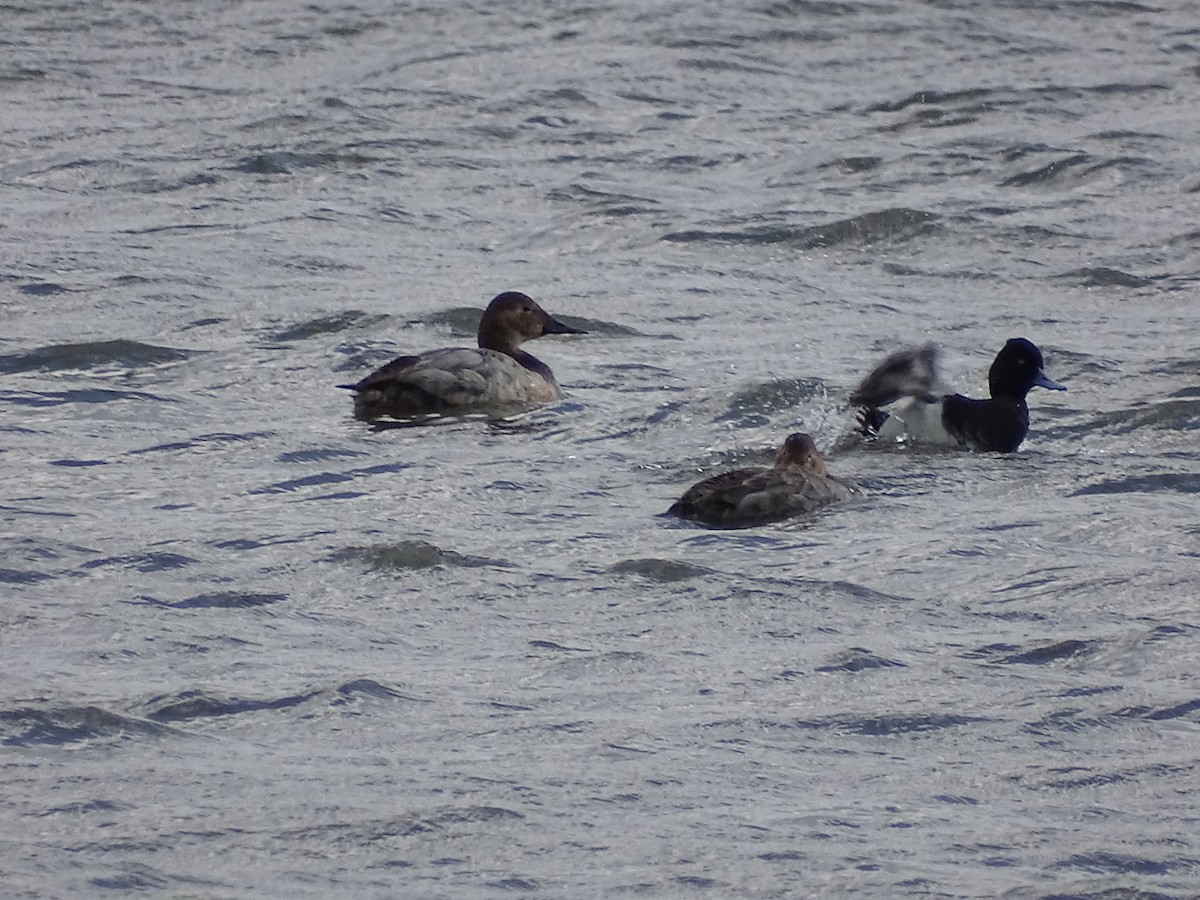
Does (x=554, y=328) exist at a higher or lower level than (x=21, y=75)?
lower

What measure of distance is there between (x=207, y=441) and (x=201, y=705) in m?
3.59

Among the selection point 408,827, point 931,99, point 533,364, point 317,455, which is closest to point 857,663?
point 408,827

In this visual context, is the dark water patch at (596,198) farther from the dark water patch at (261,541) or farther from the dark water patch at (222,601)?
the dark water patch at (222,601)

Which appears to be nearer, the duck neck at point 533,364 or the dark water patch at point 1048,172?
the duck neck at point 533,364

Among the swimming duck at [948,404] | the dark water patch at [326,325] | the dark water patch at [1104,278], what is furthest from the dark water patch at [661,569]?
the dark water patch at [1104,278]

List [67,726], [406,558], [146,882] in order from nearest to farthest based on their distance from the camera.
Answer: [146,882]
[67,726]
[406,558]

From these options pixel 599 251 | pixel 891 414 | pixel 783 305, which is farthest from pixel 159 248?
pixel 891 414

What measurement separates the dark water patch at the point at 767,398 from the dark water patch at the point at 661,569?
2.58 meters

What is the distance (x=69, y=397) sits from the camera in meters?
11.3

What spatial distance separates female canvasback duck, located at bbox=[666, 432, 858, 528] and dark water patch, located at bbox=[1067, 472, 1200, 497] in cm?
105

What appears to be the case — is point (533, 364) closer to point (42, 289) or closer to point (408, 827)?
point (42, 289)

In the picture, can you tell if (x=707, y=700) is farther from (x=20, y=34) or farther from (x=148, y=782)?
(x=20, y=34)

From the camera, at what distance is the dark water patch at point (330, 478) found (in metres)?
9.77

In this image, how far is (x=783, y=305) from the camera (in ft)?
45.0
